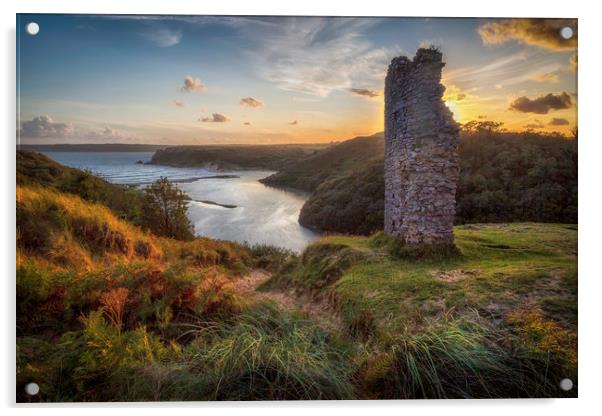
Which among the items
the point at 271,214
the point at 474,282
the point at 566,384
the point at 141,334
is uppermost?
the point at 271,214

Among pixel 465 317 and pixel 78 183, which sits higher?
pixel 78 183

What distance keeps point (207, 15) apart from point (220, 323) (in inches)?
153

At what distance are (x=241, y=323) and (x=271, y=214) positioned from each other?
8.01ft

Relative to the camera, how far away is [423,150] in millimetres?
5574

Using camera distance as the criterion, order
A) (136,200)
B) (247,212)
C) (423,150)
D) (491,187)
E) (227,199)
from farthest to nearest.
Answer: (491,187) < (247,212) < (227,199) < (423,150) < (136,200)

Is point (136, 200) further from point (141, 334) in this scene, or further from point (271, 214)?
point (141, 334)

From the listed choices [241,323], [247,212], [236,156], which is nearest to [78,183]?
[236,156]

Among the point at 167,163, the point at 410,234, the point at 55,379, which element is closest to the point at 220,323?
the point at 55,379

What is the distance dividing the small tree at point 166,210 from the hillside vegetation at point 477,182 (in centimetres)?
150

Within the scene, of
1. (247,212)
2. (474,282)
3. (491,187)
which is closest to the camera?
(474,282)

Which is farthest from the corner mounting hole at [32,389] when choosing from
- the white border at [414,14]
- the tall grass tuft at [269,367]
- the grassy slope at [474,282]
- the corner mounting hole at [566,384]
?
the corner mounting hole at [566,384]

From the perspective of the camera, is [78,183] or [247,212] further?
[247,212]

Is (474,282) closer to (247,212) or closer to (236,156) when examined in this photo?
(247,212)
